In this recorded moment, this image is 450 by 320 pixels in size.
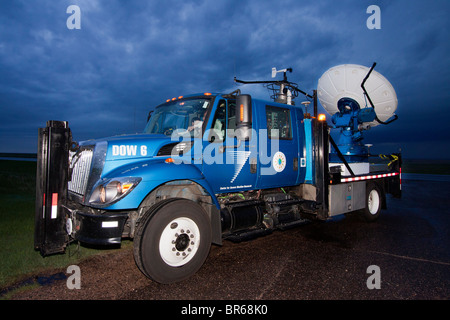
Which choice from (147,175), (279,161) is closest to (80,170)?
(147,175)

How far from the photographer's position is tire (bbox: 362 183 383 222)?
26.0 feet

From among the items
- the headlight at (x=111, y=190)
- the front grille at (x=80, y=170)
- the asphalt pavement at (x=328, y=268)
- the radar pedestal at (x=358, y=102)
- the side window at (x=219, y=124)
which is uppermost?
the radar pedestal at (x=358, y=102)

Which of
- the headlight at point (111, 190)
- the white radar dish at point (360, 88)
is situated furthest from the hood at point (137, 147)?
the white radar dish at point (360, 88)

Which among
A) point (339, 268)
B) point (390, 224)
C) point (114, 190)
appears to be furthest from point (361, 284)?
point (390, 224)

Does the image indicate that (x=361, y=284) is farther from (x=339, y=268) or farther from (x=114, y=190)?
(x=114, y=190)

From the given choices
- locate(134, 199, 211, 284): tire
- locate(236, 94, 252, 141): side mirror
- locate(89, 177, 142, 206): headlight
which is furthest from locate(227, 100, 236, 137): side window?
locate(89, 177, 142, 206): headlight

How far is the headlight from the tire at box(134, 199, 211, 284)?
463 mm

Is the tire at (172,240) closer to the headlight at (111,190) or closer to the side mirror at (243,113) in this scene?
the headlight at (111,190)

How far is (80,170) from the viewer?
4328 millimetres

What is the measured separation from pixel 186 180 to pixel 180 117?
1294 millimetres

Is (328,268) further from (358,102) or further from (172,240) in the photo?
(358,102)

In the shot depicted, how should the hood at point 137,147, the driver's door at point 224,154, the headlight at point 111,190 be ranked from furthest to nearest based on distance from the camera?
the driver's door at point 224,154, the hood at point 137,147, the headlight at point 111,190

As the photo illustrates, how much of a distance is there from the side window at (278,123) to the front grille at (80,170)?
3263 millimetres

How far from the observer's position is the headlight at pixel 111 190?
3.68 meters
